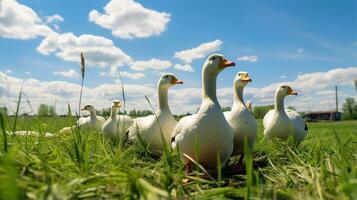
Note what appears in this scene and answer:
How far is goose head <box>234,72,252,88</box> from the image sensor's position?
660cm

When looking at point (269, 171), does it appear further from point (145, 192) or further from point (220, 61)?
point (145, 192)

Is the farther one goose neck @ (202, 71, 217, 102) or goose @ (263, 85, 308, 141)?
goose @ (263, 85, 308, 141)

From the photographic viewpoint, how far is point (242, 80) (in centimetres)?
661

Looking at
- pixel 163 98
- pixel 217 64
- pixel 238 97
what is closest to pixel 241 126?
pixel 238 97

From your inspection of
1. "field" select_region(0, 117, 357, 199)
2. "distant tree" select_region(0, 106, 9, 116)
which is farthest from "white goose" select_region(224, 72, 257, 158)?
"distant tree" select_region(0, 106, 9, 116)

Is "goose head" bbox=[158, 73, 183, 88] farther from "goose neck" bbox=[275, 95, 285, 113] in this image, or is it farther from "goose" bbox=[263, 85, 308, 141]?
"goose neck" bbox=[275, 95, 285, 113]

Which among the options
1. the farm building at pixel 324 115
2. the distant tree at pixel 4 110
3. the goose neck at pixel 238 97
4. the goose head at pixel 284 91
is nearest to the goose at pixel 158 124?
the goose neck at pixel 238 97

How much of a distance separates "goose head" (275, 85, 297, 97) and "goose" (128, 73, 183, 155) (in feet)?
9.21

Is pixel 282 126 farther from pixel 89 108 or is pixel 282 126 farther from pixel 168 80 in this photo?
pixel 89 108

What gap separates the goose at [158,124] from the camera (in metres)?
6.07

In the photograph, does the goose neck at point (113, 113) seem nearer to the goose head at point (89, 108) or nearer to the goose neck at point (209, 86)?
the goose head at point (89, 108)

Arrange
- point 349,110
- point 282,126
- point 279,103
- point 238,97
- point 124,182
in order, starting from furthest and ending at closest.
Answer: point 349,110 < point 279,103 < point 282,126 < point 238,97 < point 124,182

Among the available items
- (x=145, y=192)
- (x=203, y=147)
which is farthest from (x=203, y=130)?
(x=145, y=192)

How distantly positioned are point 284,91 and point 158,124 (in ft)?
12.9
